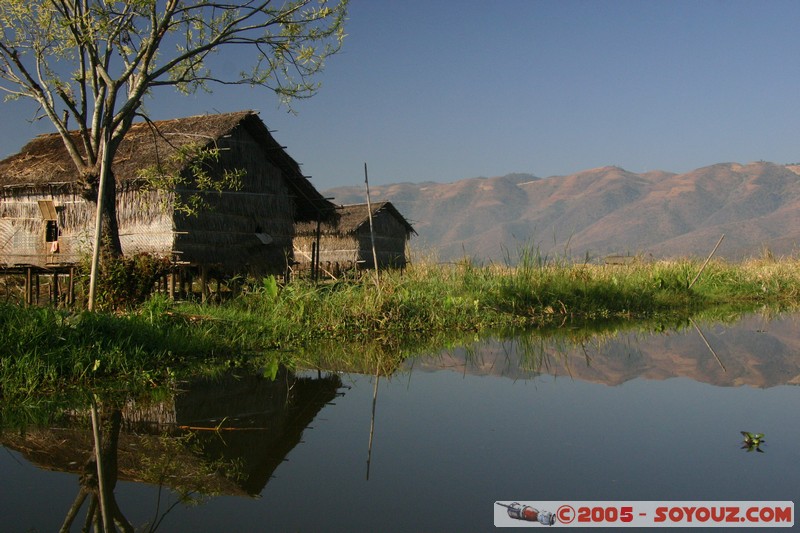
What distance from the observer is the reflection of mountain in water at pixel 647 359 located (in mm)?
8180

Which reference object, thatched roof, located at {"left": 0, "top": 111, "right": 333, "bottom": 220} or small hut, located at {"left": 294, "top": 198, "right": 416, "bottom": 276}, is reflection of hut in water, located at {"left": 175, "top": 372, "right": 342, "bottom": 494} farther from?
small hut, located at {"left": 294, "top": 198, "right": 416, "bottom": 276}

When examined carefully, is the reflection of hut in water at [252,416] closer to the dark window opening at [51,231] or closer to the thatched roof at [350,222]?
the dark window opening at [51,231]

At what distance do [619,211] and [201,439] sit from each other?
119 meters

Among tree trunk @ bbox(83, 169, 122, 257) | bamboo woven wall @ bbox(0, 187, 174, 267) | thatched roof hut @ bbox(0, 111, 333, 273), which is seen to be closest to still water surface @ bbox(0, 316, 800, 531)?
tree trunk @ bbox(83, 169, 122, 257)

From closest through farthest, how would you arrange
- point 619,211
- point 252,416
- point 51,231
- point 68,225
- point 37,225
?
point 252,416 → point 68,225 → point 37,225 → point 51,231 → point 619,211

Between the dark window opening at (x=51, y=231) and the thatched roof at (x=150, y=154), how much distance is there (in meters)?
1.12

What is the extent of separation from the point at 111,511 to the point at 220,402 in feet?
8.78

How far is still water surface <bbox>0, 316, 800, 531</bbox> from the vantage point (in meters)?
3.89

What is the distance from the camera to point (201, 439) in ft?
17.0

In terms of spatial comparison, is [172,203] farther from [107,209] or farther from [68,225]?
[107,209]

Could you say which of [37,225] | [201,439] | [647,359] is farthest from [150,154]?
[201,439]

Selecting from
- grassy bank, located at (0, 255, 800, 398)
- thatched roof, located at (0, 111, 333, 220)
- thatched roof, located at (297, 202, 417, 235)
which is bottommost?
A: grassy bank, located at (0, 255, 800, 398)

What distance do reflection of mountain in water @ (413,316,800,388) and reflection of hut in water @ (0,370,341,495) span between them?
2.55m

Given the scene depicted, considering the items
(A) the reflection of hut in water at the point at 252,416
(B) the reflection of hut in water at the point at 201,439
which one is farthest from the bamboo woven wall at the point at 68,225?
(B) the reflection of hut in water at the point at 201,439
